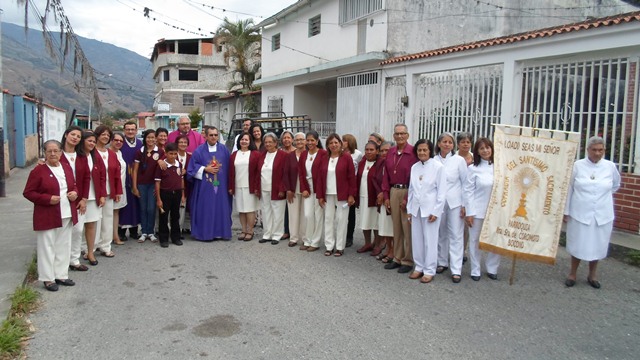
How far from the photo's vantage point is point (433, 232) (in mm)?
5891

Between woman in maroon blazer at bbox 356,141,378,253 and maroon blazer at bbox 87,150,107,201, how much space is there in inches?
129

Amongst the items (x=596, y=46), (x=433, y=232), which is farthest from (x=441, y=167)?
(x=596, y=46)

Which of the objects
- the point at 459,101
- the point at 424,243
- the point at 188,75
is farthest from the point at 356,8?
the point at 188,75

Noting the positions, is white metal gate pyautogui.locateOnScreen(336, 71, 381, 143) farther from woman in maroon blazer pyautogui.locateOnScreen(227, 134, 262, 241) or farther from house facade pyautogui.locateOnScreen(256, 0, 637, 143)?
woman in maroon blazer pyautogui.locateOnScreen(227, 134, 262, 241)

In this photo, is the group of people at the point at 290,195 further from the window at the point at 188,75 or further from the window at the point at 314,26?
the window at the point at 188,75

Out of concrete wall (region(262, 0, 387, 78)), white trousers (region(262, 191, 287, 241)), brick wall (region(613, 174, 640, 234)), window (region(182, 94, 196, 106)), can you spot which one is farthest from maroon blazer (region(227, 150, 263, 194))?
window (region(182, 94, 196, 106))

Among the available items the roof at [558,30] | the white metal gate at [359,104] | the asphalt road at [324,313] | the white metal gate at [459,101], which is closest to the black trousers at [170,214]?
the asphalt road at [324,313]

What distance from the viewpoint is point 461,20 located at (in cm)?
1502

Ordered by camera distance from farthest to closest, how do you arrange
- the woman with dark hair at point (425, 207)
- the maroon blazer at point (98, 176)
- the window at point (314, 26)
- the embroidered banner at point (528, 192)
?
the window at point (314, 26) < the maroon blazer at point (98, 176) < the woman with dark hair at point (425, 207) < the embroidered banner at point (528, 192)

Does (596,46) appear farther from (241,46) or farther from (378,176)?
(241,46)

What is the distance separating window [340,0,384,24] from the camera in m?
14.9

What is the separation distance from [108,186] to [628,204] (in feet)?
24.2

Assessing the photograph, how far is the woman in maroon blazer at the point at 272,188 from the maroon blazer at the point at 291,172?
3.0 inches

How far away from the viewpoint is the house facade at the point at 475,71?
25.7ft
